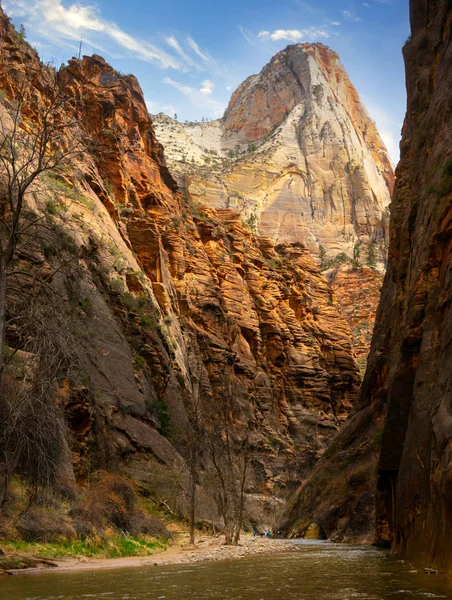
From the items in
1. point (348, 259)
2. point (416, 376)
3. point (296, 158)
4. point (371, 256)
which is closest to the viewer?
point (416, 376)

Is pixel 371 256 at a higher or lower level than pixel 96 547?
higher

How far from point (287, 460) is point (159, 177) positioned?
34320mm

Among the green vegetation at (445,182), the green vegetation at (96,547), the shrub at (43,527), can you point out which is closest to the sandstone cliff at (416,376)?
the green vegetation at (445,182)

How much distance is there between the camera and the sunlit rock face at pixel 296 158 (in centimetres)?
14388

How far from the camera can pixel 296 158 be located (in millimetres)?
157750

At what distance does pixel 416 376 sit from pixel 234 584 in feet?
29.1

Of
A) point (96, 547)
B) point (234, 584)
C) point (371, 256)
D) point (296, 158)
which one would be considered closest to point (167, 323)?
point (96, 547)

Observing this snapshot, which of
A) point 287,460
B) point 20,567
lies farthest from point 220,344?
point 20,567

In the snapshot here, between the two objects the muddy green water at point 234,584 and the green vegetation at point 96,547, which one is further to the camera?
the green vegetation at point 96,547

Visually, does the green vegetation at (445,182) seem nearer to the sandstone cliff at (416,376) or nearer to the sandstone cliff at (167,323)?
the sandstone cliff at (416,376)

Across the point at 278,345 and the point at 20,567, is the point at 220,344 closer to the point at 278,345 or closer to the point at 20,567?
the point at 278,345

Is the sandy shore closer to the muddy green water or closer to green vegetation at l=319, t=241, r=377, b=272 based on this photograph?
the muddy green water

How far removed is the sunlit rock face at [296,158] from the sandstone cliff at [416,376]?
248 feet

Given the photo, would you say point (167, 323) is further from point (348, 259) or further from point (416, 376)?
point (348, 259)
